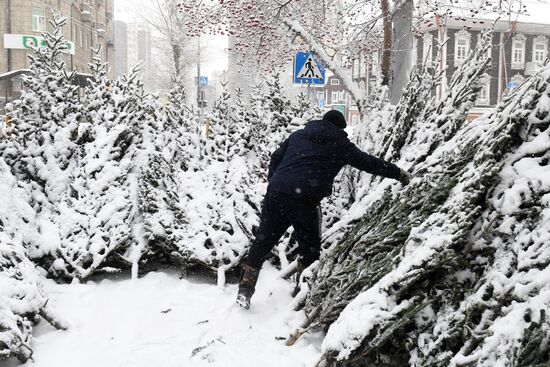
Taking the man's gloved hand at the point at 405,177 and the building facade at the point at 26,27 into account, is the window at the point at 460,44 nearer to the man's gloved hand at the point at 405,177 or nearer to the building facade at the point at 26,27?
the building facade at the point at 26,27

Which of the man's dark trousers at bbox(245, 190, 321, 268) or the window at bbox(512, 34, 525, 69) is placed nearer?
the man's dark trousers at bbox(245, 190, 321, 268)

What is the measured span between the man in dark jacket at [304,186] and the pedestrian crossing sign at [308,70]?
5830 millimetres

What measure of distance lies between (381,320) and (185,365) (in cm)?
133

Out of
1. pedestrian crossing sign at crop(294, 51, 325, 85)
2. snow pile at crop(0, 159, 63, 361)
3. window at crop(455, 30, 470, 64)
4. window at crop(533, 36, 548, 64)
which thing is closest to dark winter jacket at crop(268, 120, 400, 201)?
snow pile at crop(0, 159, 63, 361)

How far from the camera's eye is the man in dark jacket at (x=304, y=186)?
13.3 ft

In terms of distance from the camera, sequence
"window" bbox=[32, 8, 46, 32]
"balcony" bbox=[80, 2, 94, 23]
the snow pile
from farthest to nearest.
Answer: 1. "balcony" bbox=[80, 2, 94, 23]
2. "window" bbox=[32, 8, 46, 32]
3. the snow pile

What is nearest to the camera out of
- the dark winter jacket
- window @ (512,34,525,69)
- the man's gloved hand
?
the man's gloved hand

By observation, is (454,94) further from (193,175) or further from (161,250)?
(161,250)

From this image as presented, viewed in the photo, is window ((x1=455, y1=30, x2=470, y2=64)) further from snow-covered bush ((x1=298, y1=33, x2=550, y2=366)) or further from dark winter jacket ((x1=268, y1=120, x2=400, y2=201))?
snow-covered bush ((x1=298, y1=33, x2=550, y2=366))

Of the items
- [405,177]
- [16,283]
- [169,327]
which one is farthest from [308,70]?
[16,283]

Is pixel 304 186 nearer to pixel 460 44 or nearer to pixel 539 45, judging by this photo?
pixel 460 44

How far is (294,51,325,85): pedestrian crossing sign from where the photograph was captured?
987 cm

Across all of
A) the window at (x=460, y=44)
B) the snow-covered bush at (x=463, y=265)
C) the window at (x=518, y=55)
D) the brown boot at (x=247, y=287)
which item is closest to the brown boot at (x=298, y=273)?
the brown boot at (x=247, y=287)

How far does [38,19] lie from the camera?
35688 mm
